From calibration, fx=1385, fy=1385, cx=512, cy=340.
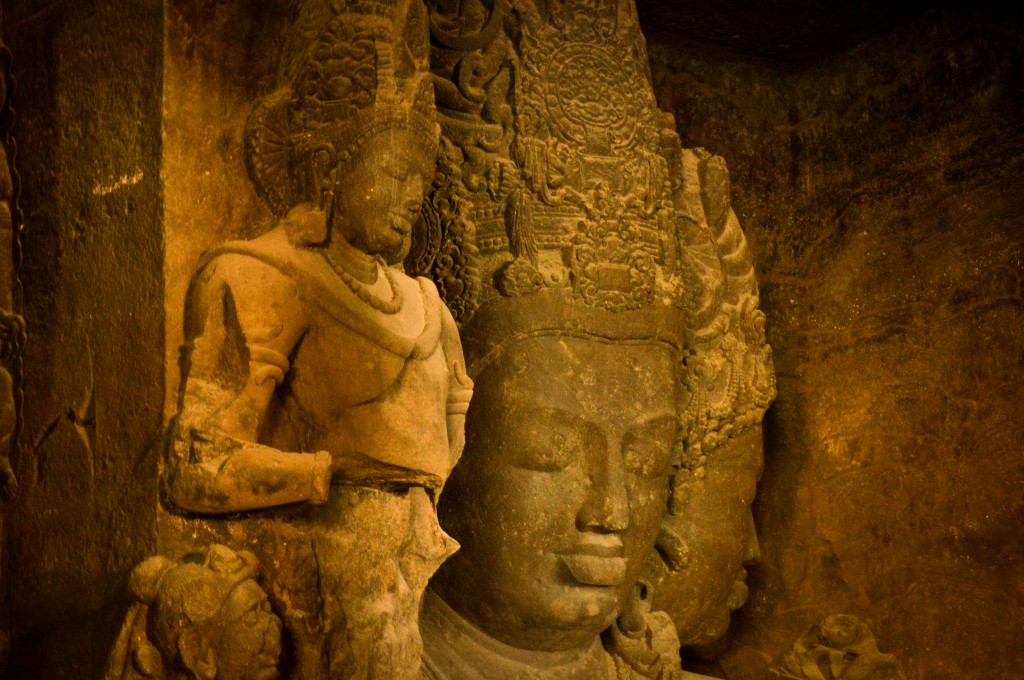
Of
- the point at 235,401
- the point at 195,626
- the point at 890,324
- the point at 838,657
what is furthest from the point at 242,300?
the point at 890,324

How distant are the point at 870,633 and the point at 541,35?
2486mm

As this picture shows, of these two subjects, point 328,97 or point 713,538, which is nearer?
point 328,97

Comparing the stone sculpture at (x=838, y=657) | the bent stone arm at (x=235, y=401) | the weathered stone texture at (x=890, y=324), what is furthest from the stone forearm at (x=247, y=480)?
the weathered stone texture at (x=890, y=324)

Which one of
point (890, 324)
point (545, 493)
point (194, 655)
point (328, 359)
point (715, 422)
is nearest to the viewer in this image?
point (194, 655)

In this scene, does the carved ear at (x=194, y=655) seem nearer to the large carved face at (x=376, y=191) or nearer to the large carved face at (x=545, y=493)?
the large carved face at (x=376, y=191)

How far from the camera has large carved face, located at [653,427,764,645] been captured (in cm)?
473

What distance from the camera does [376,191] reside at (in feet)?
10.8

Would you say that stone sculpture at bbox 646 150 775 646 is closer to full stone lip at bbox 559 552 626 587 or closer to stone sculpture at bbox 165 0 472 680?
full stone lip at bbox 559 552 626 587

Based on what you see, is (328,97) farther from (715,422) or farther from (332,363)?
(715,422)

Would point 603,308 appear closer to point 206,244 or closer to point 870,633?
point 206,244

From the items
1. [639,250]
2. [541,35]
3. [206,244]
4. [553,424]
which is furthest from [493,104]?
[206,244]

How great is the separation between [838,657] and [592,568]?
1.35m

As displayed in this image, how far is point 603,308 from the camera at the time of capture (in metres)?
4.20

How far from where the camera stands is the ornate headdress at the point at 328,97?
3.30 m
